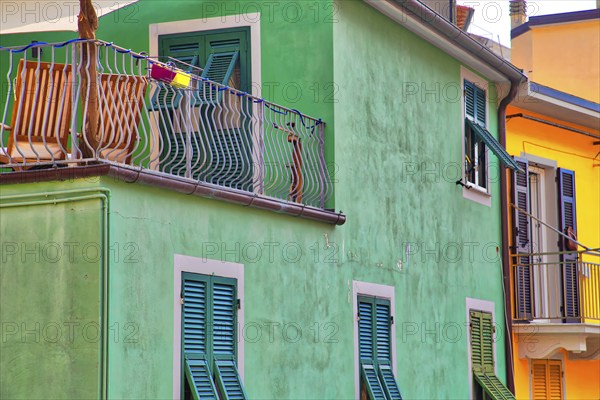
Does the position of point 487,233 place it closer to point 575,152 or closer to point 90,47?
point 575,152

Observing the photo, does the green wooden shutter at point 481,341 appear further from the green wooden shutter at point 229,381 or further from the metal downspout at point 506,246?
the green wooden shutter at point 229,381

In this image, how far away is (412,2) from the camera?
14.4m

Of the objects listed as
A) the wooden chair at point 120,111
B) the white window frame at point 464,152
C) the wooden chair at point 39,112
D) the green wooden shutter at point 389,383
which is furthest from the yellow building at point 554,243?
the wooden chair at point 39,112

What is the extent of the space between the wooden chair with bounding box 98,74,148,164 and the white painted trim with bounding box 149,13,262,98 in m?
3.03

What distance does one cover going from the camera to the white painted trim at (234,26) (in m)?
13.4

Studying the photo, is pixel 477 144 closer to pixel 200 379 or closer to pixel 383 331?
pixel 383 331

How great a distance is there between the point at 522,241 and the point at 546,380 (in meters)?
2.20

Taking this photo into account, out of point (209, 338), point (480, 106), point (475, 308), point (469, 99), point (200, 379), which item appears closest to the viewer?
point (200, 379)

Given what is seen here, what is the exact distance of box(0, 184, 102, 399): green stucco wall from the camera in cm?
919

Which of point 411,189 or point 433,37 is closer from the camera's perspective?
point 411,189

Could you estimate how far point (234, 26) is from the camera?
1351cm

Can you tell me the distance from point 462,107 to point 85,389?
9.00 metres

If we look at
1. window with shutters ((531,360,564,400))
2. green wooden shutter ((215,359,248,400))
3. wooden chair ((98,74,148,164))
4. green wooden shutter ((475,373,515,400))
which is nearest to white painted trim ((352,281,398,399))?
green wooden shutter ((215,359,248,400))

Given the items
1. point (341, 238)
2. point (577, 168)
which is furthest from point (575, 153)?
point (341, 238)
